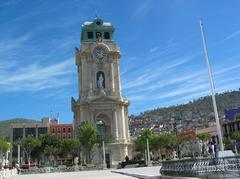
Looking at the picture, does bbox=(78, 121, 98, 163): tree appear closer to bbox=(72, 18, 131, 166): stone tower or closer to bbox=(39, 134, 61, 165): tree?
bbox=(72, 18, 131, 166): stone tower

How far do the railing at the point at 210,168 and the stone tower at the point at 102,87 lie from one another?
4981cm

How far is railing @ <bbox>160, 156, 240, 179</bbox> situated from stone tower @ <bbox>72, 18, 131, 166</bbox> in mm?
49809

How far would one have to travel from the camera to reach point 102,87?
74.0m

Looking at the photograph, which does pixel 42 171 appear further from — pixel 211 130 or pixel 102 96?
pixel 211 130

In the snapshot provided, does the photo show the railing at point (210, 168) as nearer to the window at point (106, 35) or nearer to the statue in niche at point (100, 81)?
the statue in niche at point (100, 81)

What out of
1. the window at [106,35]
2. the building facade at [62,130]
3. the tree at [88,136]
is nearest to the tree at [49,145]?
the tree at [88,136]

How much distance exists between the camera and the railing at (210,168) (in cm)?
1608

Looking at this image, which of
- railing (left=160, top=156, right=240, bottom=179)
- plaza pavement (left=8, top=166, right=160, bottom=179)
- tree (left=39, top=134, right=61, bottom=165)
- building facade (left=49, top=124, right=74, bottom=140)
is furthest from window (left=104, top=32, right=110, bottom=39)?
railing (left=160, top=156, right=240, bottom=179)

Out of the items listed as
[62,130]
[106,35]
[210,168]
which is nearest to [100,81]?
[106,35]

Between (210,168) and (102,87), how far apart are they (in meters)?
57.6

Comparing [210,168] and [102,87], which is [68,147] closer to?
[102,87]

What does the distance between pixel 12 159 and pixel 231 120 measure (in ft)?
224

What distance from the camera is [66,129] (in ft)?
399

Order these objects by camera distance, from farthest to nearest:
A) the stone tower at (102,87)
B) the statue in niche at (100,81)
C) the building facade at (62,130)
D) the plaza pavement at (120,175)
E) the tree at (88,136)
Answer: the building facade at (62,130), the statue in niche at (100,81), the stone tower at (102,87), the tree at (88,136), the plaza pavement at (120,175)
